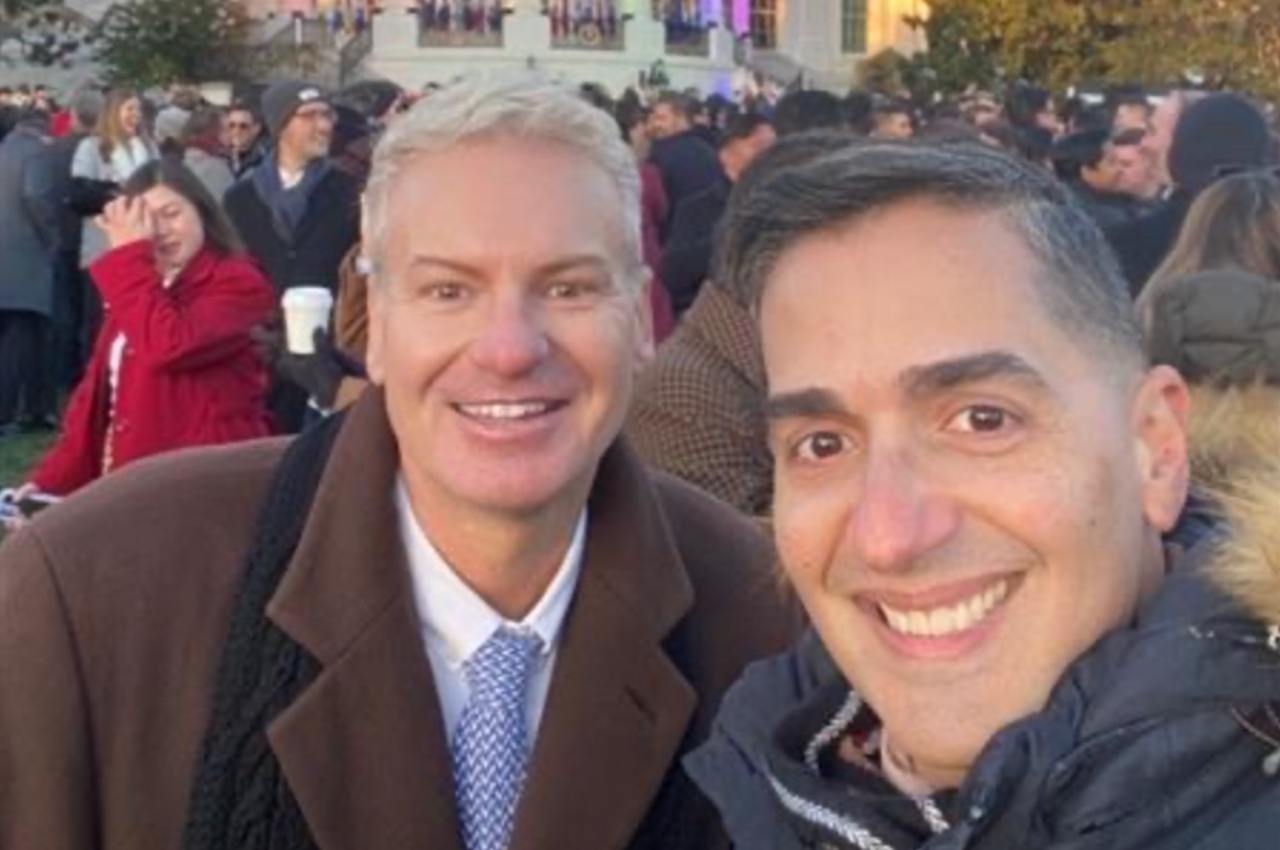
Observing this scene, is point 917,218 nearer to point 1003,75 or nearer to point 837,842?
point 837,842

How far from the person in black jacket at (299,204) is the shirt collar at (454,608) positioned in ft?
19.5

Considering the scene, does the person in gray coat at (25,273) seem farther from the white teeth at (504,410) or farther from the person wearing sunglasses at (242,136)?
the white teeth at (504,410)

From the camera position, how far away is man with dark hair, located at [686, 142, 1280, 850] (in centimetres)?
163

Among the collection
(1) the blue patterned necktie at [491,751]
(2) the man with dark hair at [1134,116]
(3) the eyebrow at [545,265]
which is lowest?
(2) the man with dark hair at [1134,116]

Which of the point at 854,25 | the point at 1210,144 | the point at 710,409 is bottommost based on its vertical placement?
the point at 854,25

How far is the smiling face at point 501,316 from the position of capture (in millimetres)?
2512

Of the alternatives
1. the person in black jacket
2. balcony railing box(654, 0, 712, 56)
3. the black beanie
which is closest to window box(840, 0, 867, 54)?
balcony railing box(654, 0, 712, 56)

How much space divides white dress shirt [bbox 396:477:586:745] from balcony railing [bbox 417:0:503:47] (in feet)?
150

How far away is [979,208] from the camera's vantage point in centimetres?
181

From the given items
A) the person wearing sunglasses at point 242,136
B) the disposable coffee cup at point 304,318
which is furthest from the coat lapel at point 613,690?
the person wearing sunglasses at point 242,136

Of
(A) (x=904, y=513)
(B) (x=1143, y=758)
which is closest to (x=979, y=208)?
(A) (x=904, y=513)

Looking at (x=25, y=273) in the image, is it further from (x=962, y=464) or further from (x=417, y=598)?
(x=962, y=464)

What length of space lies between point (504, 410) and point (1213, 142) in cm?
552

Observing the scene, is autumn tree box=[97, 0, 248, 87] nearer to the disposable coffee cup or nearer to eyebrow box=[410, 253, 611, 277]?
the disposable coffee cup
